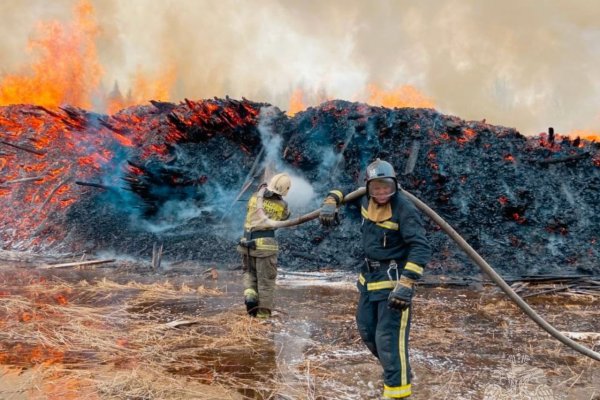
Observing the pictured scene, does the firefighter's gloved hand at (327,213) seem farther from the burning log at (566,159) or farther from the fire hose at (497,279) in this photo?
the burning log at (566,159)

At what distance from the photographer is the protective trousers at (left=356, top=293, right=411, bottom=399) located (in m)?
3.56

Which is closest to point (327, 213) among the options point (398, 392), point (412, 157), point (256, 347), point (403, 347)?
point (403, 347)

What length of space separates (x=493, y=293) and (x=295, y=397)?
20.1ft

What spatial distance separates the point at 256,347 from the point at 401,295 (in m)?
2.22

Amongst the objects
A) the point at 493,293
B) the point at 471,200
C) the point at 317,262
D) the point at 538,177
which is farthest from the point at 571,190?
the point at 317,262

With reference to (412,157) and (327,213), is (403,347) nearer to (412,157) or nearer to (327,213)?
(327,213)

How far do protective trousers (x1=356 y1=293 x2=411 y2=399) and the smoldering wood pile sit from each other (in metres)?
7.10

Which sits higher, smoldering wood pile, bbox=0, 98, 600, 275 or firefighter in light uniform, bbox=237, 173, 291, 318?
smoldering wood pile, bbox=0, 98, 600, 275

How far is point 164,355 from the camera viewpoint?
462cm

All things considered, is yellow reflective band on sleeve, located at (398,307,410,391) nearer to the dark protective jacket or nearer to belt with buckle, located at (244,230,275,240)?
the dark protective jacket

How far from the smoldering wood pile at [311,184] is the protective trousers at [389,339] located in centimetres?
710

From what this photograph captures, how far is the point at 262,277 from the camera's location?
251 inches

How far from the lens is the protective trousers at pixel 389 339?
11.7ft

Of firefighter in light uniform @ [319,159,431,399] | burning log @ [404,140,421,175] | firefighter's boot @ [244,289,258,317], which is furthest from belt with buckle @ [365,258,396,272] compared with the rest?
burning log @ [404,140,421,175]
